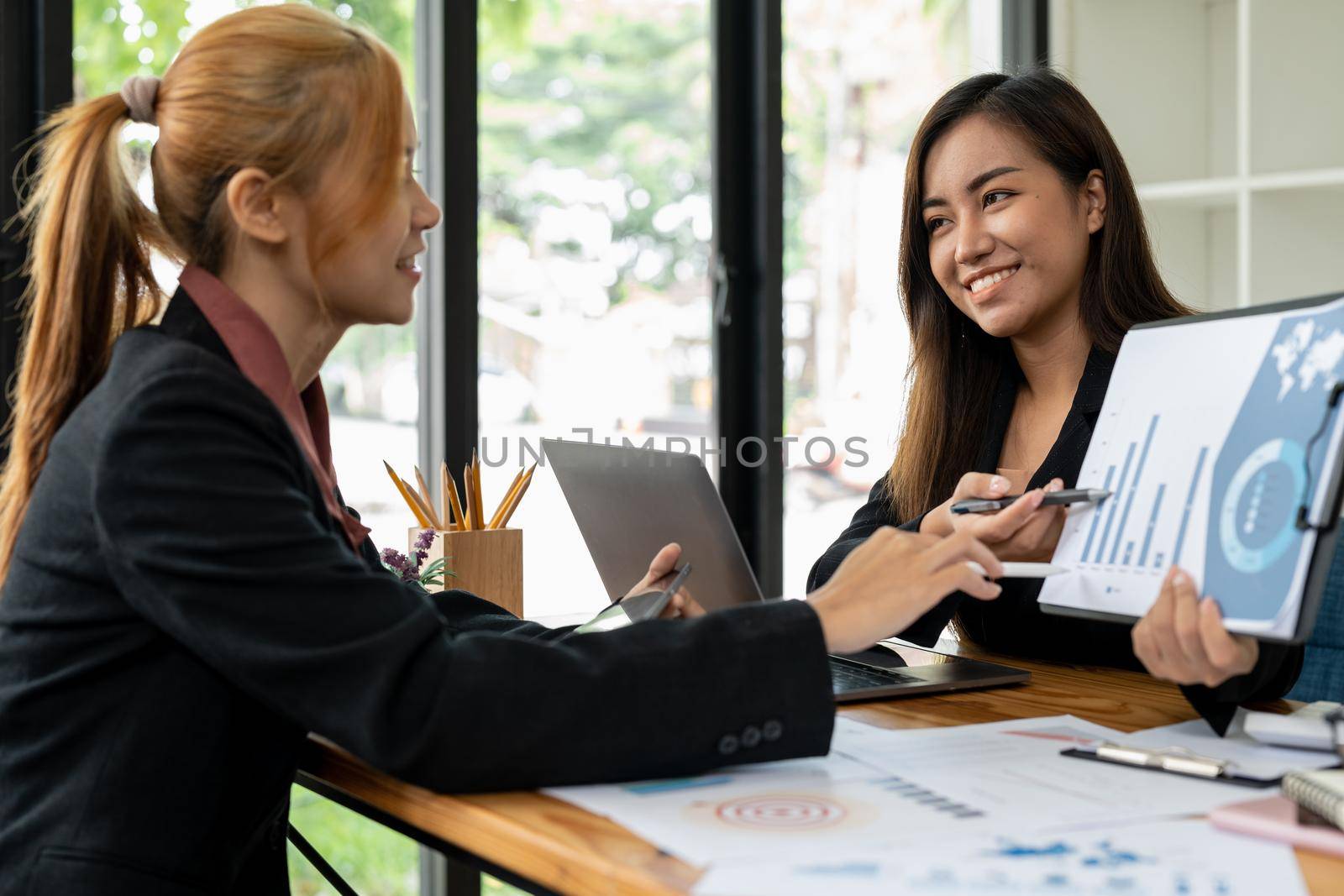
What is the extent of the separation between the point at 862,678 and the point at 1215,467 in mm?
431

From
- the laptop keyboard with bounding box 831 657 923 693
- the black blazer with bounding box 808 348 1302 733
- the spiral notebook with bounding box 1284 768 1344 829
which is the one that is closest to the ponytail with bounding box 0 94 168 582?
the laptop keyboard with bounding box 831 657 923 693

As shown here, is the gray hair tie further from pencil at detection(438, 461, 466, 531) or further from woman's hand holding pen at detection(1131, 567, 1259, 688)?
woman's hand holding pen at detection(1131, 567, 1259, 688)

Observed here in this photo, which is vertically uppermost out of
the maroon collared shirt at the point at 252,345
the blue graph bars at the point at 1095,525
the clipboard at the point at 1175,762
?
the maroon collared shirt at the point at 252,345

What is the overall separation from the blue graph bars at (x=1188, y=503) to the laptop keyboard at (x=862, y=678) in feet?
1.06

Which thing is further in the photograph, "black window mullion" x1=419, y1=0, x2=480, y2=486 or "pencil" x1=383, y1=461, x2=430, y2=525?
"black window mullion" x1=419, y1=0, x2=480, y2=486

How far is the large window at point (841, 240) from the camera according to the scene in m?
2.80

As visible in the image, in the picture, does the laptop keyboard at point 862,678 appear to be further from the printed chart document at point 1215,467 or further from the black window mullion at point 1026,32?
the black window mullion at point 1026,32

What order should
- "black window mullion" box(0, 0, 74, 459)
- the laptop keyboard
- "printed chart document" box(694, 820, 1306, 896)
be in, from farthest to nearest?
"black window mullion" box(0, 0, 74, 459)
the laptop keyboard
"printed chart document" box(694, 820, 1306, 896)

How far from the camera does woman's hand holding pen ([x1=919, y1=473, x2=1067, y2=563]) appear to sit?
119cm

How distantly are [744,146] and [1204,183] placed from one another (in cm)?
102

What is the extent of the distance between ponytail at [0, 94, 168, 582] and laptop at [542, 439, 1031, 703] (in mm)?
528

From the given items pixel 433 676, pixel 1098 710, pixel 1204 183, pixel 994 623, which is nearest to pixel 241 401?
pixel 433 676

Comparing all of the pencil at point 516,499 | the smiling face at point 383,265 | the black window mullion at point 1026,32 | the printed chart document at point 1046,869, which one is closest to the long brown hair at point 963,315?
the pencil at point 516,499

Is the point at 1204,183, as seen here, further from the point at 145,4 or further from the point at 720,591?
the point at 145,4
